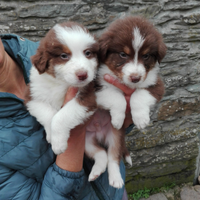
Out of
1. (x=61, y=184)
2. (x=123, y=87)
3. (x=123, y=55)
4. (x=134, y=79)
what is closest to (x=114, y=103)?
(x=123, y=87)

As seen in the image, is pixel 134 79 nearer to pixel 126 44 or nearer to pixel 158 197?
pixel 126 44

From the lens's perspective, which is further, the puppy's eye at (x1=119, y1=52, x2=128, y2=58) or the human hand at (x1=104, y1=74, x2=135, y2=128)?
the human hand at (x1=104, y1=74, x2=135, y2=128)

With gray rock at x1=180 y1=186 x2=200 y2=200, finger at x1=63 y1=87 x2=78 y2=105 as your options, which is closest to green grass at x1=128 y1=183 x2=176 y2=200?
gray rock at x1=180 y1=186 x2=200 y2=200

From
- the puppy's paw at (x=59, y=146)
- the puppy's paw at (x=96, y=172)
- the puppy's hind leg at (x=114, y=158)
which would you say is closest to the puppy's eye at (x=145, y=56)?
the puppy's hind leg at (x=114, y=158)

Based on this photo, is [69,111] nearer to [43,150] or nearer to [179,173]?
[43,150]

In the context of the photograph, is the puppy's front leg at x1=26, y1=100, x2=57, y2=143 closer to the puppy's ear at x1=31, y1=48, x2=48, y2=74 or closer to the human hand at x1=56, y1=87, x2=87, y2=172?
the human hand at x1=56, y1=87, x2=87, y2=172

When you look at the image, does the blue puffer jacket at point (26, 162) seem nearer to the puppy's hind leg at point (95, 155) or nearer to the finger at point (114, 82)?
the puppy's hind leg at point (95, 155)
